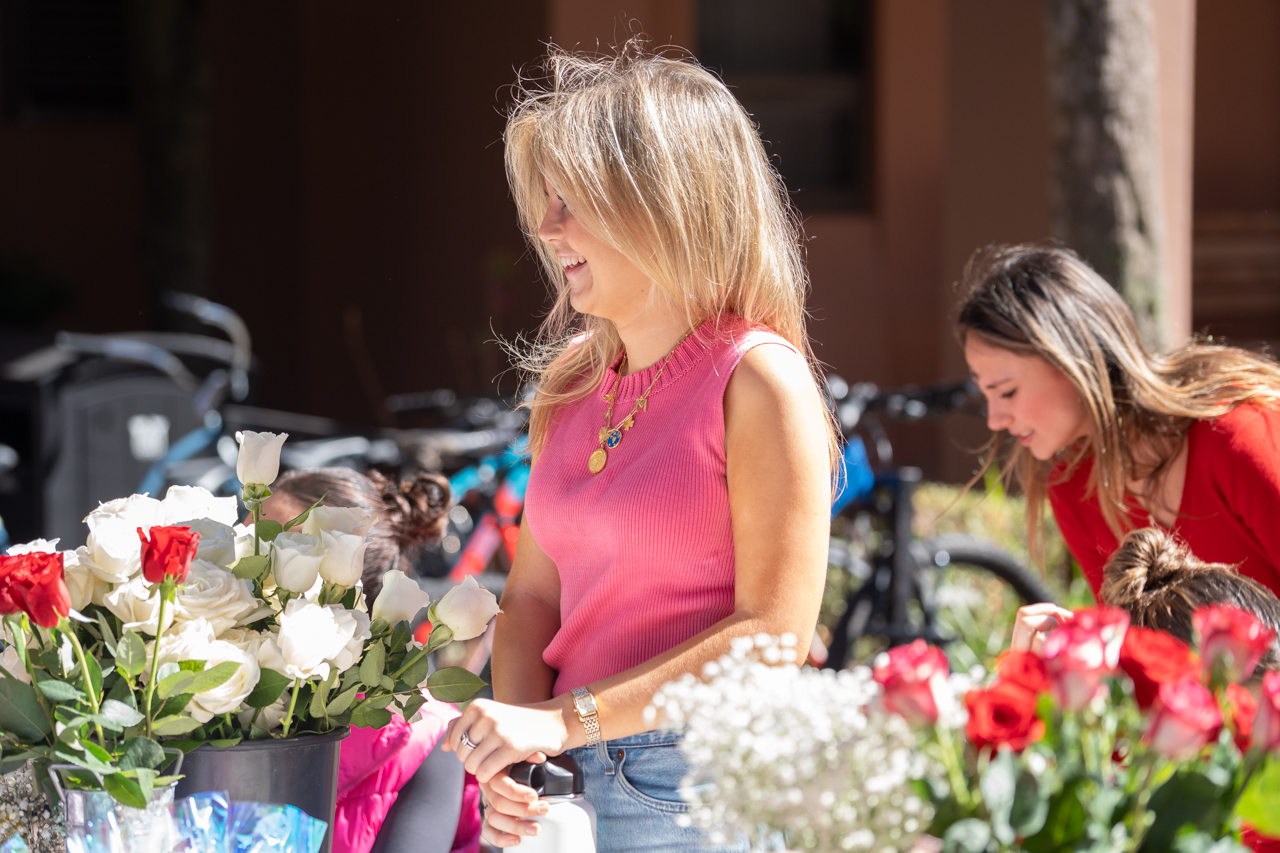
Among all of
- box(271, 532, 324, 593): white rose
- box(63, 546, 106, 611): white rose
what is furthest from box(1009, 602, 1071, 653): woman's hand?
box(63, 546, 106, 611): white rose

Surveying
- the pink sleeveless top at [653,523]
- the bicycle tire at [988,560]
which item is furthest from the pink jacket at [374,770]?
the bicycle tire at [988,560]

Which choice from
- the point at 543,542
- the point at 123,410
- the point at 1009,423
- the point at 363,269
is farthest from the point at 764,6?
the point at 543,542

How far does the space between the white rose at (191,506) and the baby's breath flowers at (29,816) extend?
0.30m

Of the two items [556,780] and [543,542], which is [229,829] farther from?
[543,542]

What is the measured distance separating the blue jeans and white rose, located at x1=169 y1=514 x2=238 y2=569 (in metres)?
0.51

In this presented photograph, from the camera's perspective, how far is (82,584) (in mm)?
1312

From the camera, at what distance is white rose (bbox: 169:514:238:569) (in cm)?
138

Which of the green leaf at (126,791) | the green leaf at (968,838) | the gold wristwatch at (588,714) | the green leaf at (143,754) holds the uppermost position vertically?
the green leaf at (968,838)

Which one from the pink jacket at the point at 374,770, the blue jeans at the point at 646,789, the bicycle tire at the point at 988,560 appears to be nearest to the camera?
the blue jeans at the point at 646,789

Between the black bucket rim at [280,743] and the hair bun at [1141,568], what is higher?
the black bucket rim at [280,743]

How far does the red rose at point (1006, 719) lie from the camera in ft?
3.07

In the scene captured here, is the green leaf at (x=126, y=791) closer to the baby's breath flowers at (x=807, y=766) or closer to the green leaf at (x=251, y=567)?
the green leaf at (x=251, y=567)

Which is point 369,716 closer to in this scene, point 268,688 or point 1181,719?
point 268,688

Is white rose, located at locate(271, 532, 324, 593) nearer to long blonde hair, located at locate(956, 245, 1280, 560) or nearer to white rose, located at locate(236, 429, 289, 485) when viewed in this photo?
white rose, located at locate(236, 429, 289, 485)
